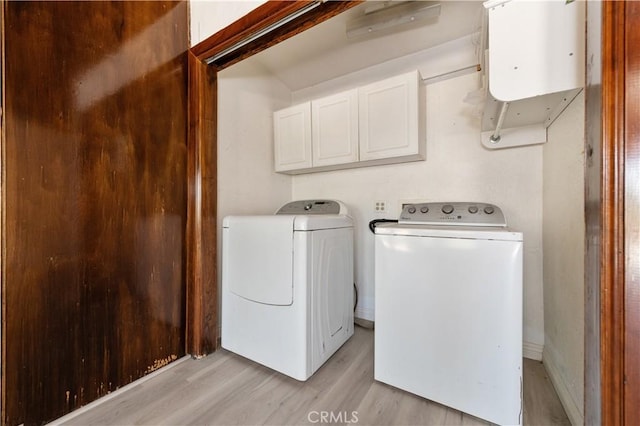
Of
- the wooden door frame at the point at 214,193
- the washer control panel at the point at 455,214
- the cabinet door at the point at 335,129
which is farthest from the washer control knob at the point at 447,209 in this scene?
the wooden door frame at the point at 214,193

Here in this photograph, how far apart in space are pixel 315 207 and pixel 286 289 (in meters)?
0.85

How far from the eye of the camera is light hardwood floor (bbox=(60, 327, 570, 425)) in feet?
3.73

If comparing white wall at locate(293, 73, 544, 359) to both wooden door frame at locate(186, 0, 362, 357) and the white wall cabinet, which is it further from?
wooden door frame at locate(186, 0, 362, 357)

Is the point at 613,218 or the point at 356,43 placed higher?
the point at 356,43

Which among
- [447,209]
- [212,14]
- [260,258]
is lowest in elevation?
[260,258]

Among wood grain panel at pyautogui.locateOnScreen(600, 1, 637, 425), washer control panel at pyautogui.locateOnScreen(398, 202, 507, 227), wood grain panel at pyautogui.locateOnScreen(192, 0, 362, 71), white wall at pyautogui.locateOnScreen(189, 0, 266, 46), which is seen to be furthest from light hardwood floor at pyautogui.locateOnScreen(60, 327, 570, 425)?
white wall at pyautogui.locateOnScreen(189, 0, 266, 46)

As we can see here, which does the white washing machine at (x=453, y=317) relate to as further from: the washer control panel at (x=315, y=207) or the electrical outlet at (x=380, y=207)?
the electrical outlet at (x=380, y=207)

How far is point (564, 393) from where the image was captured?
1218mm

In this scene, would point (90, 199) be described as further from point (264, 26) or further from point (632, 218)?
point (632, 218)

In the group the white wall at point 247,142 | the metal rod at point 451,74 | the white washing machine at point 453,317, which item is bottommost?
the white washing machine at point 453,317

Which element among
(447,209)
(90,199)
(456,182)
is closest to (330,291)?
(447,209)

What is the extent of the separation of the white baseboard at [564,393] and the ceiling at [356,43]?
6.61ft

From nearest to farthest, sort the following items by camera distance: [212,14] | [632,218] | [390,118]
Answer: [632,218] → [212,14] → [390,118]

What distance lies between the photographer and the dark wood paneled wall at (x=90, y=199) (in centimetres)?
100
